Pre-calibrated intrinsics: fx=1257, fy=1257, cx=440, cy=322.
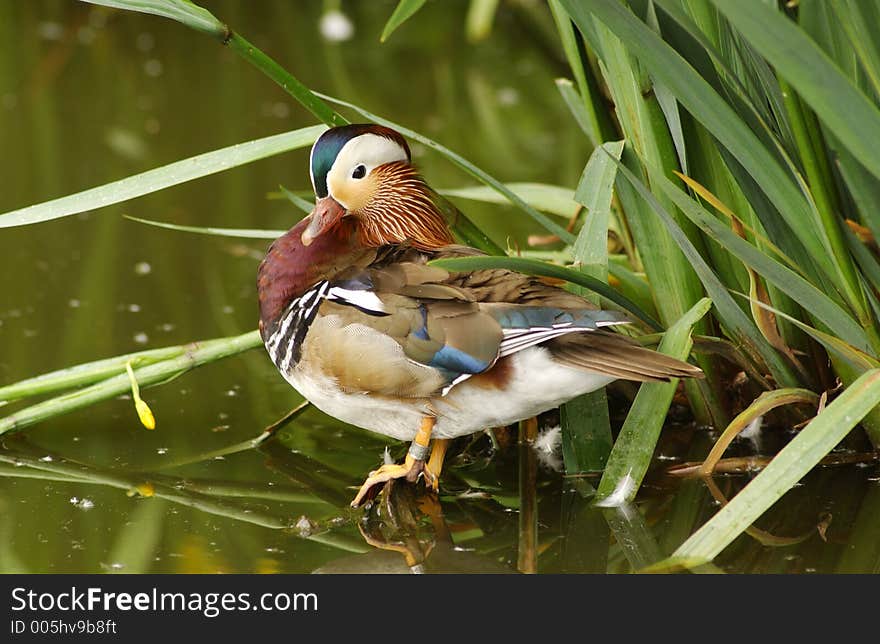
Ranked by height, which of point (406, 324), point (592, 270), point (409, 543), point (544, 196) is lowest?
point (409, 543)

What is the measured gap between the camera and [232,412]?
280cm

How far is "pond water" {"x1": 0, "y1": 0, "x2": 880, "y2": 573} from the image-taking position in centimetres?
213

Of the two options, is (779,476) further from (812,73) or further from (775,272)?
(812,73)

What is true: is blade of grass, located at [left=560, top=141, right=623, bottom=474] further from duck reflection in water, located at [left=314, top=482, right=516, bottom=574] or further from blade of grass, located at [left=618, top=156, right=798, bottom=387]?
duck reflection in water, located at [left=314, top=482, right=516, bottom=574]

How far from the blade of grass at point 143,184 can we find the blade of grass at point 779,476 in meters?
1.00

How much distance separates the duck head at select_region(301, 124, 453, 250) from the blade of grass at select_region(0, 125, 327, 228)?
11 cm

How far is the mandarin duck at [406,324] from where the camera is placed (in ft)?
6.80

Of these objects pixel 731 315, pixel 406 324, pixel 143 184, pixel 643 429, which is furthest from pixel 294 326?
pixel 731 315

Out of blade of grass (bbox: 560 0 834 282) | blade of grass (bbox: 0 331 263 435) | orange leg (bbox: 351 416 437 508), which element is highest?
blade of grass (bbox: 0 331 263 435)

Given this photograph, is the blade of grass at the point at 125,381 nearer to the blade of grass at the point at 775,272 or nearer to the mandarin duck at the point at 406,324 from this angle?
the mandarin duck at the point at 406,324

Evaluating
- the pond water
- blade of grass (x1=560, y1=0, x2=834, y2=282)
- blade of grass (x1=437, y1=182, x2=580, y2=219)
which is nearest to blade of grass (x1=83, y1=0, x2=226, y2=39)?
blade of grass (x1=560, y1=0, x2=834, y2=282)

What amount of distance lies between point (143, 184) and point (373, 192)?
421 millimetres
